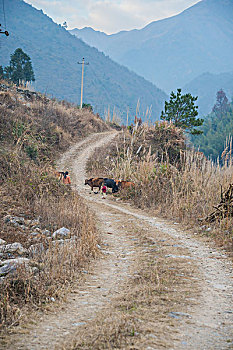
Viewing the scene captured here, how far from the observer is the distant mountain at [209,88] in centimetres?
16325

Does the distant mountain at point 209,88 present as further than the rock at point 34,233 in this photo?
Yes

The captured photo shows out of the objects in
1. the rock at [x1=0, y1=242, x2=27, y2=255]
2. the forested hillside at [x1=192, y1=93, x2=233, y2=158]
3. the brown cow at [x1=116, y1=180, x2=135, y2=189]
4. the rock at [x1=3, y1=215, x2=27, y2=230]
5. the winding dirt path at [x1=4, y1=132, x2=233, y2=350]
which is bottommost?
the winding dirt path at [x1=4, y1=132, x2=233, y2=350]

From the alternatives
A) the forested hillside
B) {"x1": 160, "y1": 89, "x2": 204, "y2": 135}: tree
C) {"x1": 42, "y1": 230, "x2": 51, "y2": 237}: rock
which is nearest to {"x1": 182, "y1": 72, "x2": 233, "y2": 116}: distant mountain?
the forested hillside

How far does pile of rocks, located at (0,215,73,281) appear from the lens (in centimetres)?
364

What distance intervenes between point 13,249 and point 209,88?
19107 cm

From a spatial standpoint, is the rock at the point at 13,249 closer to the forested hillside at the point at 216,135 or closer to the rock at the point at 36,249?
the rock at the point at 36,249

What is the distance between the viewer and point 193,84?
652ft

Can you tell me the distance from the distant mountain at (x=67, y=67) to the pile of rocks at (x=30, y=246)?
7067 centimetres

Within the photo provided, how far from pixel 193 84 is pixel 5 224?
20684 cm

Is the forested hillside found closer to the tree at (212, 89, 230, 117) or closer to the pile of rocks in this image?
the tree at (212, 89, 230, 117)

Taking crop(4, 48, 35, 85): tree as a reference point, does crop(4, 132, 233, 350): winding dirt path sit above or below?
below

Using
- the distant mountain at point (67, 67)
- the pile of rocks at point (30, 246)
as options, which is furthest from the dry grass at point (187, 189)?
the distant mountain at point (67, 67)

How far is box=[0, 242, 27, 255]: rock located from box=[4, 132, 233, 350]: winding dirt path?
3.13ft

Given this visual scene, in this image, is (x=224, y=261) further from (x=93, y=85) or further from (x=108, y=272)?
(x=93, y=85)
